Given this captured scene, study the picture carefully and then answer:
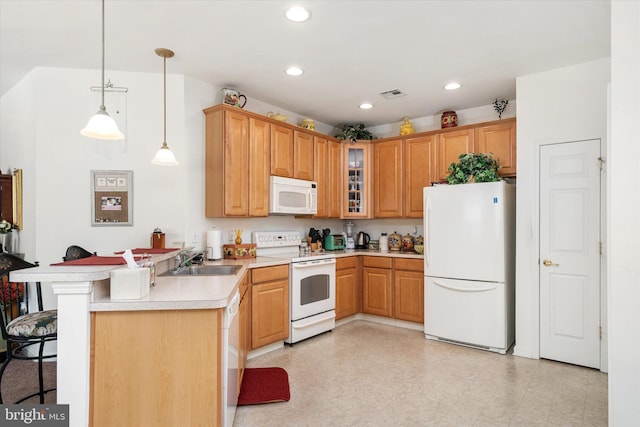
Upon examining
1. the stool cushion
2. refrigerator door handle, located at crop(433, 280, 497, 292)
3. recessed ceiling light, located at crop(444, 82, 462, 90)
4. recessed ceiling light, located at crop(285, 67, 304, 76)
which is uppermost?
recessed ceiling light, located at crop(285, 67, 304, 76)

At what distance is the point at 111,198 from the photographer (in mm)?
3406

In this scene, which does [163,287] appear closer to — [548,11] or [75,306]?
[75,306]

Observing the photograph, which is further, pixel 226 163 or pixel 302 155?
pixel 302 155

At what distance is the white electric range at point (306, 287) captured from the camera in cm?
381

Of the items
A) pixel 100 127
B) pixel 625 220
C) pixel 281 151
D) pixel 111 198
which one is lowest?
pixel 625 220

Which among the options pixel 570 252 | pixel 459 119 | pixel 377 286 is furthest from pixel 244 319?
pixel 459 119

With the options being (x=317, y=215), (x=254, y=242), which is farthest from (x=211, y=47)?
(x=317, y=215)

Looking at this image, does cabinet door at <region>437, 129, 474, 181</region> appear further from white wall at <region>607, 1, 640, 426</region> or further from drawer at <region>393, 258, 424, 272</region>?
white wall at <region>607, 1, 640, 426</region>

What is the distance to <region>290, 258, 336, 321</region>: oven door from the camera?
382 cm

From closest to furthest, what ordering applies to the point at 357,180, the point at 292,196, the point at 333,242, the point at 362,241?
the point at 292,196 → the point at 333,242 → the point at 357,180 → the point at 362,241

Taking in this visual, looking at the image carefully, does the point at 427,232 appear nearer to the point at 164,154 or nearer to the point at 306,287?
the point at 306,287

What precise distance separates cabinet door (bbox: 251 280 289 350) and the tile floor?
18cm

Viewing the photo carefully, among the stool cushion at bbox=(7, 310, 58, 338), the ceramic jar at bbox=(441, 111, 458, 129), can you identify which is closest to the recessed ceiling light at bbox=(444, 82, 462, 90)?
the ceramic jar at bbox=(441, 111, 458, 129)

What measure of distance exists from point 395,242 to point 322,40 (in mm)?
2954
